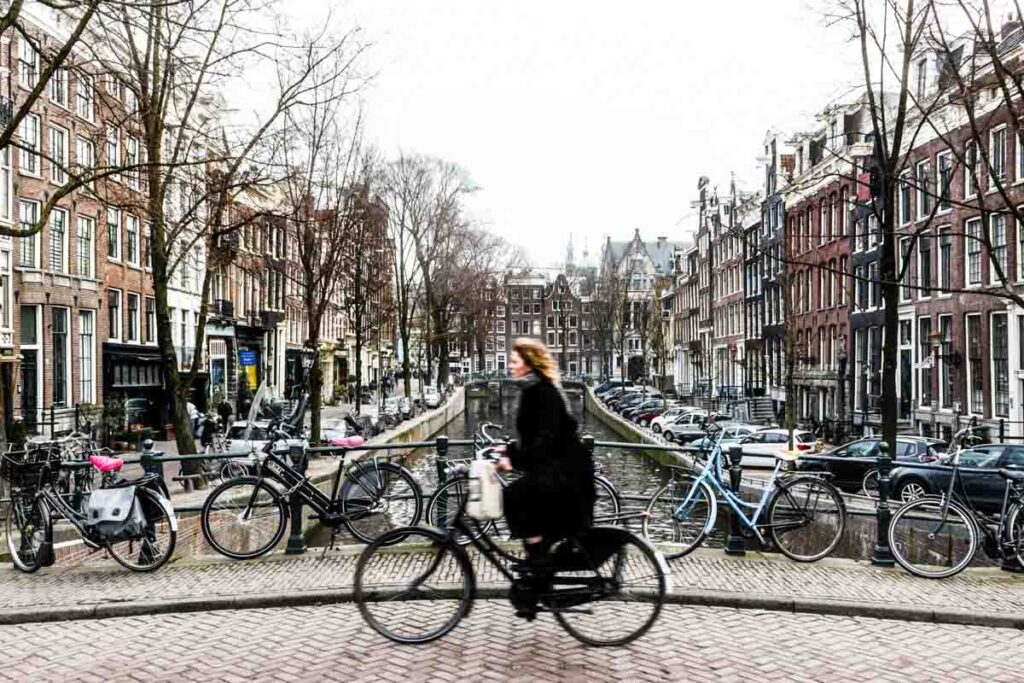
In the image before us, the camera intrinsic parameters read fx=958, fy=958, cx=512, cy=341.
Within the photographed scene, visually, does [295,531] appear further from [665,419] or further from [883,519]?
[665,419]

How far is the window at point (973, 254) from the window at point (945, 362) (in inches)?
70.8

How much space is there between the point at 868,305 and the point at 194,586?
1446 inches

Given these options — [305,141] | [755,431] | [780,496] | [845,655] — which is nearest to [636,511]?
[780,496]

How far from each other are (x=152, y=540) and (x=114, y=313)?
92.7ft

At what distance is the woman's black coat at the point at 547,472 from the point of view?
631 cm

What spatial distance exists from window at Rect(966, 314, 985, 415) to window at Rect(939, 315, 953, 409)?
3.65ft

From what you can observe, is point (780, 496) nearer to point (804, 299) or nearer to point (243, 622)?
point (243, 622)

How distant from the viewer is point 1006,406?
29656 mm

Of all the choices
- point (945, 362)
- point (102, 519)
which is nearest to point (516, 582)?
point (102, 519)

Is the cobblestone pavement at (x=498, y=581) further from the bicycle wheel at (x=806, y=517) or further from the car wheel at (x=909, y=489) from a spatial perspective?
the car wheel at (x=909, y=489)

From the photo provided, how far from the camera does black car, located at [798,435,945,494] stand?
1955cm

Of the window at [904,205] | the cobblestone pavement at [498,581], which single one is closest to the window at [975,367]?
the window at [904,205]

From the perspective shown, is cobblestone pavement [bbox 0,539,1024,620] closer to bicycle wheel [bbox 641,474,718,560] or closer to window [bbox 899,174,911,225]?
bicycle wheel [bbox 641,474,718,560]

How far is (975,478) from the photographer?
41.2 ft
